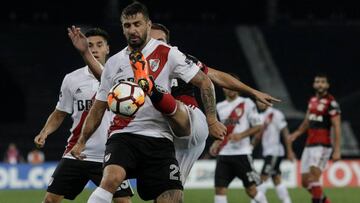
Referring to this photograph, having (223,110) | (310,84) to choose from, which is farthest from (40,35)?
(223,110)

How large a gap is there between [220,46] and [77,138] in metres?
24.1

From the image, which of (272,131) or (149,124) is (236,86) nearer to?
(149,124)

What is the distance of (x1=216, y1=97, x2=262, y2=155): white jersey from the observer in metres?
14.1

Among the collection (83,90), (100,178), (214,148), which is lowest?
(214,148)

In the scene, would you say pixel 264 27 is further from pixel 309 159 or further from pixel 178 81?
pixel 178 81

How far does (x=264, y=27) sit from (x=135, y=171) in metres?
26.5

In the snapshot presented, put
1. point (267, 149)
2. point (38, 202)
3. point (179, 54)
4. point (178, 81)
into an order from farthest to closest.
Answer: point (267, 149) → point (38, 202) → point (178, 81) → point (179, 54)

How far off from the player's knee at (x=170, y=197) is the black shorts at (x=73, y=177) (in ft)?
5.80

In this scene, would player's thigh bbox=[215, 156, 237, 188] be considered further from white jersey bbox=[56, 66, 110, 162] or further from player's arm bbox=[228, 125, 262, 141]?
white jersey bbox=[56, 66, 110, 162]

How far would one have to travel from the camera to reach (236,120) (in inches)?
560

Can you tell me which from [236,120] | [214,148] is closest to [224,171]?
[214,148]

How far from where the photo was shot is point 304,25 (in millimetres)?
34000

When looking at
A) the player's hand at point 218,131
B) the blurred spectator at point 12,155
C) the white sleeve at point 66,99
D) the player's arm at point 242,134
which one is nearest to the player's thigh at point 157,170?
the player's hand at point 218,131

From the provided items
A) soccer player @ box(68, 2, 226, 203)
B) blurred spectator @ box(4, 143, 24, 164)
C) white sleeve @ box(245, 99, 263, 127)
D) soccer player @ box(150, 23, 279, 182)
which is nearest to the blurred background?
blurred spectator @ box(4, 143, 24, 164)
